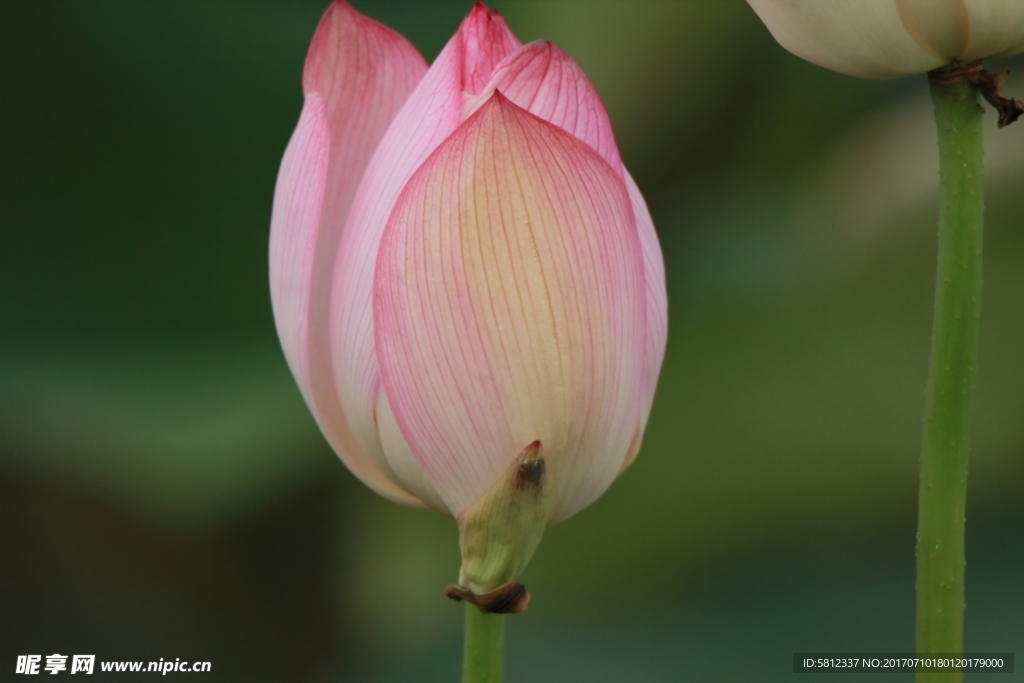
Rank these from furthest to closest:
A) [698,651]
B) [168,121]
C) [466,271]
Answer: [168,121] < [698,651] < [466,271]

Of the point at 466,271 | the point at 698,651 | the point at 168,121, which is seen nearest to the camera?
the point at 466,271

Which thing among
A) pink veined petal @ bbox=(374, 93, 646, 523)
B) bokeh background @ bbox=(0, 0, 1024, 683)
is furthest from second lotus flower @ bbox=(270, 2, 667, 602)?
bokeh background @ bbox=(0, 0, 1024, 683)

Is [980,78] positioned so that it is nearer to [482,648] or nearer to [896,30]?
[896,30]

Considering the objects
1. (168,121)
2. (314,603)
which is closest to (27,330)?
(168,121)

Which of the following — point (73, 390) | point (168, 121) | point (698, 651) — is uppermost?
point (168, 121)

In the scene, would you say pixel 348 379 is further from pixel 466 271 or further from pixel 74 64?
pixel 74 64

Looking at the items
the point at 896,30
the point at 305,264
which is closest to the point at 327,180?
the point at 305,264

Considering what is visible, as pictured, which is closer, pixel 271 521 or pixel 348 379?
pixel 348 379
